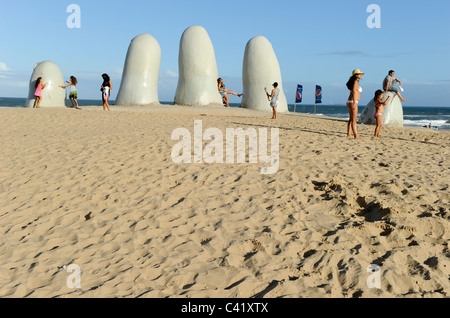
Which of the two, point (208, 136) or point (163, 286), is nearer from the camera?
point (163, 286)

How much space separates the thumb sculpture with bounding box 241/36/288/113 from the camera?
1723cm

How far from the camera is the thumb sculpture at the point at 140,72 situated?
56.4 ft

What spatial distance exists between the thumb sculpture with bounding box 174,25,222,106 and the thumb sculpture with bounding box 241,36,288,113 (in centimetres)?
148

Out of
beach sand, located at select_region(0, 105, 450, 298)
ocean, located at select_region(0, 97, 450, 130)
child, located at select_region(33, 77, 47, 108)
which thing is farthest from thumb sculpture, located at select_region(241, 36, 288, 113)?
beach sand, located at select_region(0, 105, 450, 298)

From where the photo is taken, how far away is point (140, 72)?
17.2m

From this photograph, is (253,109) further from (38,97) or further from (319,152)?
(319,152)

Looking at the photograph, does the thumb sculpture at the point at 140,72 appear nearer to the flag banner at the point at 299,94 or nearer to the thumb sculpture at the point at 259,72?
the thumb sculpture at the point at 259,72

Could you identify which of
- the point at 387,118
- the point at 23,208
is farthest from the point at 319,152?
the point at 387,118

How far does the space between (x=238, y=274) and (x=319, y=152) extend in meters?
4.33

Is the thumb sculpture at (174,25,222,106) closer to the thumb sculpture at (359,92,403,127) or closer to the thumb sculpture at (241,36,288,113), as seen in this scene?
the thumb sculpture at (241,36,288,113)

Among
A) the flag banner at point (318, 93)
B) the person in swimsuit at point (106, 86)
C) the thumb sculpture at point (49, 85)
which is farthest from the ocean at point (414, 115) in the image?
the thumb sculpture at point (49, 85)

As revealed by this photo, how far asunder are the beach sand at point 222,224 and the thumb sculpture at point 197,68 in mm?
10421

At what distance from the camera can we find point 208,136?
8.63m

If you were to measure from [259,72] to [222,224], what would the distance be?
45.8ft
